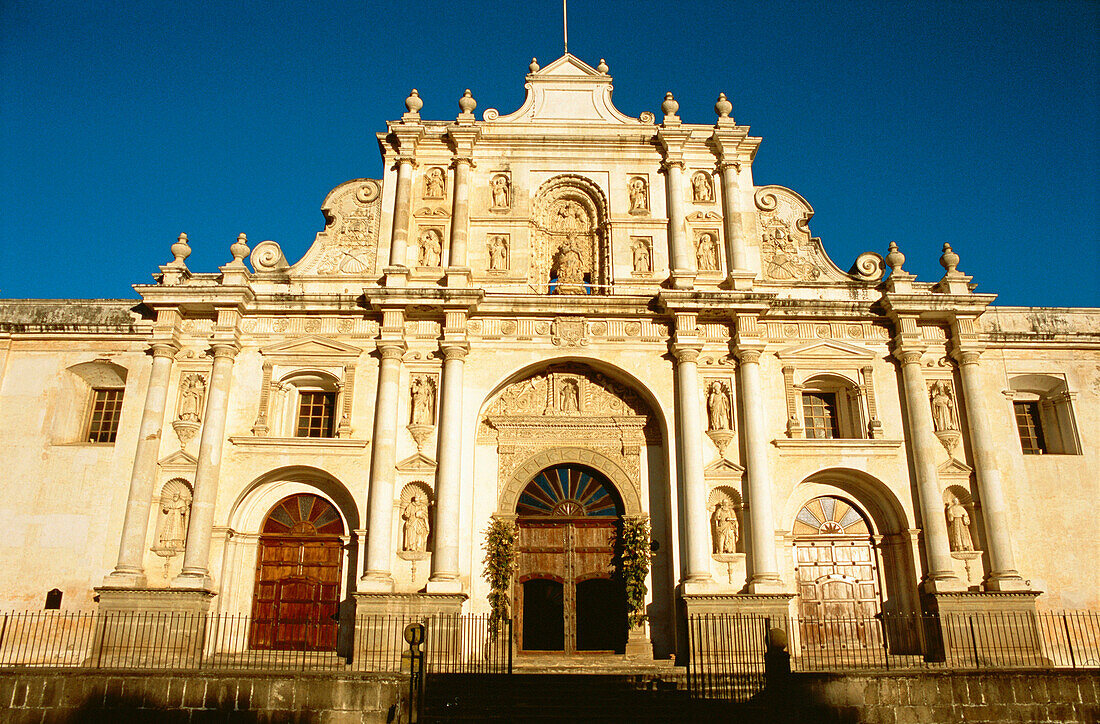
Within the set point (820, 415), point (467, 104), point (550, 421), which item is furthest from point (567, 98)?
point (820, 415)

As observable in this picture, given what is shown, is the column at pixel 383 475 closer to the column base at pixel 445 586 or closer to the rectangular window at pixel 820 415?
the column base at pixel 445 586

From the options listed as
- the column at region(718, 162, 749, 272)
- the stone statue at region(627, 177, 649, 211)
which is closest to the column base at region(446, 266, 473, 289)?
the stone statue at region(627, 177, 649, 211)

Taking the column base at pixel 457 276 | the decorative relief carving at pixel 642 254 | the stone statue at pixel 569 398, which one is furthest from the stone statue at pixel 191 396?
the decorative relief carving at pixel 642 254

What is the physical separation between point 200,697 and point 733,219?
1511 centimetres

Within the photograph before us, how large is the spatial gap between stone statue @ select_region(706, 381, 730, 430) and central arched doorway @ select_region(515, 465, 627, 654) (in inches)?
108

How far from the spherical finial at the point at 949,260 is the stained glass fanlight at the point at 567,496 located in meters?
9.66

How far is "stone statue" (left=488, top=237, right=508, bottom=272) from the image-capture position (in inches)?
818

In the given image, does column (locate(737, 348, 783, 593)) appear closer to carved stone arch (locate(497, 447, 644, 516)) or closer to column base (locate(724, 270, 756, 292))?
column base (locate(724, 270, 756, 292))

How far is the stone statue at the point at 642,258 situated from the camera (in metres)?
20.8

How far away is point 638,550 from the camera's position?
18.5 metres

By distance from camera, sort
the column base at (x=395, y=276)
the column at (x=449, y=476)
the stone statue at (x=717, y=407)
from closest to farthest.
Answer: the column at (x=449, y=476), the stone statue at (x=717, y=407), the column base at (x=395, y=276)

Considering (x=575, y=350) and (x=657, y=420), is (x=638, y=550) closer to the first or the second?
(x=657, y=420)

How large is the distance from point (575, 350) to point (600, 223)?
12.6 feet

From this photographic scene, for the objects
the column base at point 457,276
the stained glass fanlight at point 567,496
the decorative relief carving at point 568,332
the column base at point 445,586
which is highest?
the column base at point 457,276
